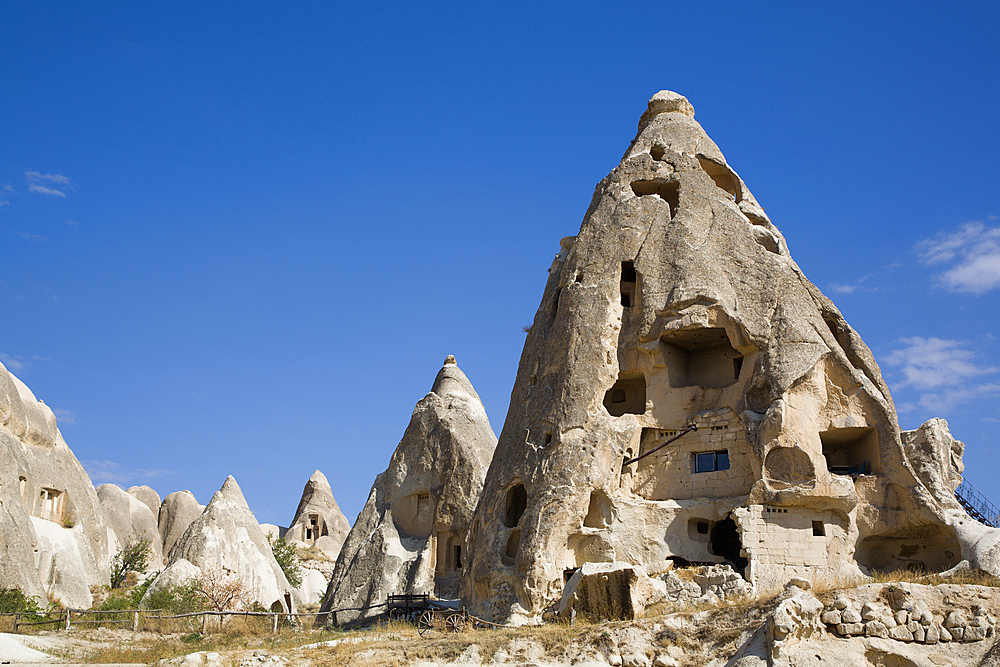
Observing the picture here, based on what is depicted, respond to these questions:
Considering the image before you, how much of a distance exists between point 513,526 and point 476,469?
572cm

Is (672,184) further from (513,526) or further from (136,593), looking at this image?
(136,593)

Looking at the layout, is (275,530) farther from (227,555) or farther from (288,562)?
(227,555)

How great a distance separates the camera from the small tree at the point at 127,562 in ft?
93.5

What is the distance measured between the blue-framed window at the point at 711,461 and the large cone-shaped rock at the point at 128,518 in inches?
827

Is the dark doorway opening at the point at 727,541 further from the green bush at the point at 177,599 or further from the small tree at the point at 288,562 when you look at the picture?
the small tree at the point at 288,562

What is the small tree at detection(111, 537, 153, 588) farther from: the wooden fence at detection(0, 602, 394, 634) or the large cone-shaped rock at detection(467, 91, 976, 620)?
the large cone-shaped rock at detection(467, 91, 976, 620)

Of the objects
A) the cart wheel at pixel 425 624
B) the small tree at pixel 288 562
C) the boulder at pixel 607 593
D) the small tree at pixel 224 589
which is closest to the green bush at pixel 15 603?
the small tree at pixel 224 589

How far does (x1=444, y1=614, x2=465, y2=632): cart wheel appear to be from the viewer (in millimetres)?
17188

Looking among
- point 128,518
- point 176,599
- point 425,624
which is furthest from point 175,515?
point 425,624

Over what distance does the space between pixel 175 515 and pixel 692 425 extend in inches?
984

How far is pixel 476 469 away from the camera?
26391mm

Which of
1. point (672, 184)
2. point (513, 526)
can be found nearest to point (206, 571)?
point (513, 526)

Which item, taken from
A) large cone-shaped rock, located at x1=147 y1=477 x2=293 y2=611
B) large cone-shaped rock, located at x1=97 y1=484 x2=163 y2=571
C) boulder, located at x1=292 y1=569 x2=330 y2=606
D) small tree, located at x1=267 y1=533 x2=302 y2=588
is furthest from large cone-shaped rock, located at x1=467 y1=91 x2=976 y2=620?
large cone-shaped rock, located at x1=97 y1=484 x2=163 y2=571

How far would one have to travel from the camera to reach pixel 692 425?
68.3 feet
